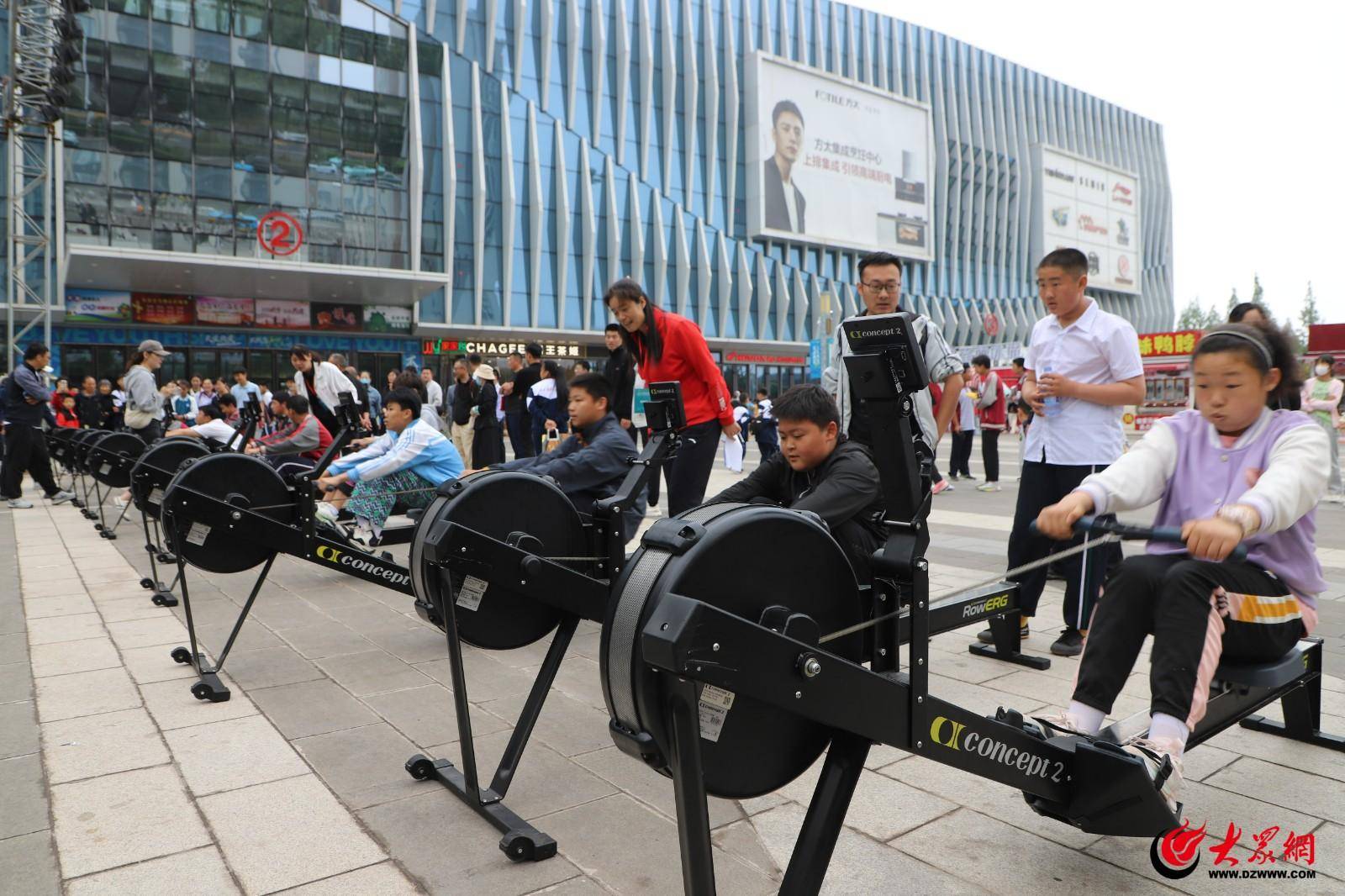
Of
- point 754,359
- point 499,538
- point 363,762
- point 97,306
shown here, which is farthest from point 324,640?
point 754,359

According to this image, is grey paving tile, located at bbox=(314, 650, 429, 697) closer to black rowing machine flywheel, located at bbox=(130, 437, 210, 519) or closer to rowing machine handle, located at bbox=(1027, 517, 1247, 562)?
black rowing machine flywheel, located at bbox=(130, 437, 210, 519)

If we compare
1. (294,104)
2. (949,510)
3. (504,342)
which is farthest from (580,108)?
(949,510)

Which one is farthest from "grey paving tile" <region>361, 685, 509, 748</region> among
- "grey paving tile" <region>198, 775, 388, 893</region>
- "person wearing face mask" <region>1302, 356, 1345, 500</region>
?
"person wearing face mask" <region>1302, 356, 1345, 500</region>

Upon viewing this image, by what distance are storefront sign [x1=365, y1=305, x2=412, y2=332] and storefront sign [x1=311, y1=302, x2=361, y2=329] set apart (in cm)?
39

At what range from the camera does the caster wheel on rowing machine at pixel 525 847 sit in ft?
8.01

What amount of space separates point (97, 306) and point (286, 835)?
3207 cm

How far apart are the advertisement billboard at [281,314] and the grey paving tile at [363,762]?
103 feet

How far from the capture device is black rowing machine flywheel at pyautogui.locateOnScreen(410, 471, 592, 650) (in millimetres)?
3162

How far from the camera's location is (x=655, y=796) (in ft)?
9.42

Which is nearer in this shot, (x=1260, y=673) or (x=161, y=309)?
(x=1260, y=673)

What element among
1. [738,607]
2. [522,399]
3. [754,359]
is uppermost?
[754,359]

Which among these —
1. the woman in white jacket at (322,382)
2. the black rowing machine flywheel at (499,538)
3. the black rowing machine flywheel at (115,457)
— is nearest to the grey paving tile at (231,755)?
the black rowing machine flywheel at (499,538)

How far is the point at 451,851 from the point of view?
2.52 m

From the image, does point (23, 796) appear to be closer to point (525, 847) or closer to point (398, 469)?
point (525, 847)
